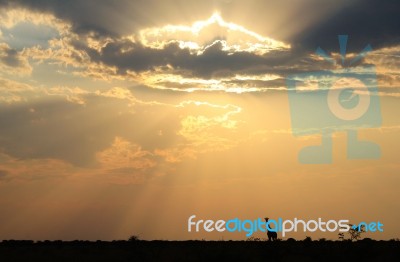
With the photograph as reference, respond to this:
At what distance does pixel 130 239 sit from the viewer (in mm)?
71062
